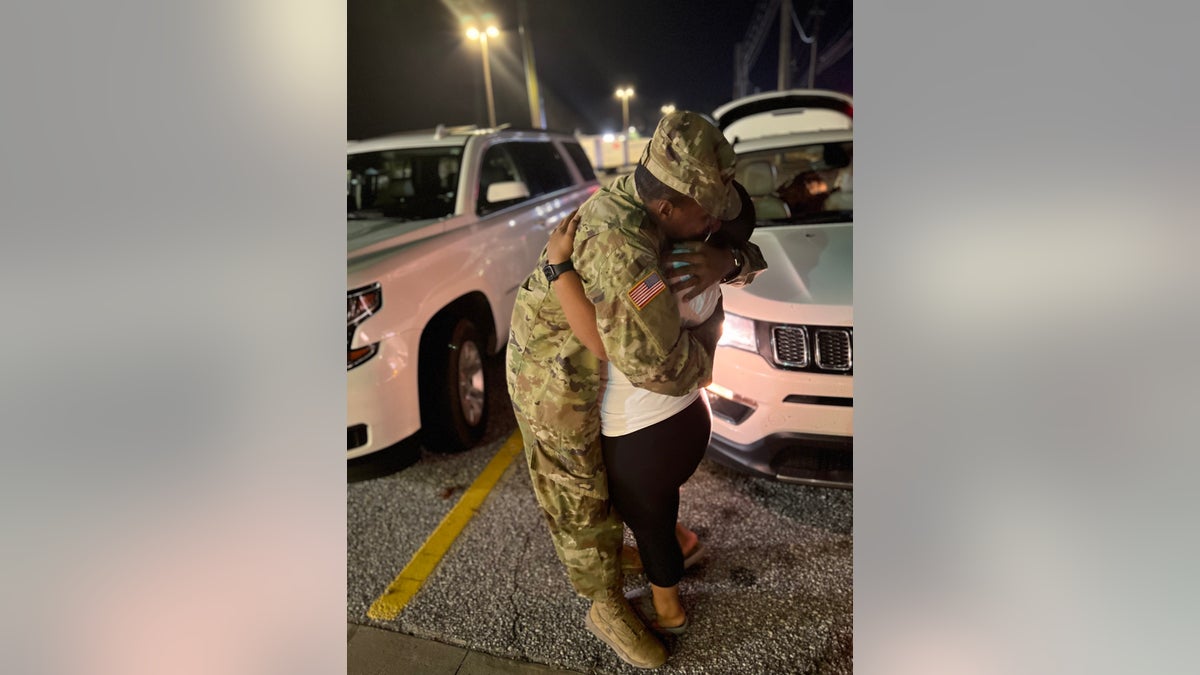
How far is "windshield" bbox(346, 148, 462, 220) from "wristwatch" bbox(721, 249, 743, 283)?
6.24 feet

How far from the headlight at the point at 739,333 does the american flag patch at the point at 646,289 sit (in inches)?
33.5

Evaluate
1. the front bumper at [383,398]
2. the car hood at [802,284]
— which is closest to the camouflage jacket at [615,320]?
the car hood at [802,284]

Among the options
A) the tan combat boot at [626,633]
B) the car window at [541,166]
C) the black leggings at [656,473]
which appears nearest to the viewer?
the black leggings at [656,473]

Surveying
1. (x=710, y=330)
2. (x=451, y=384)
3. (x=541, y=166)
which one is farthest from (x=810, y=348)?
(x=541, y=166)

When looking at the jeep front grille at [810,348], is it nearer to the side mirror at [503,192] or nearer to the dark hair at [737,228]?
the dark hair at [737,228]

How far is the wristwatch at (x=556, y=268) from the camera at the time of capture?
1.32 metres

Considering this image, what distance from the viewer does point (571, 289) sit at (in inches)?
52.2

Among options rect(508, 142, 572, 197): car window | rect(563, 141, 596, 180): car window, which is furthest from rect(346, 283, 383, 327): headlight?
rect(563, 141, 596, 180): car window

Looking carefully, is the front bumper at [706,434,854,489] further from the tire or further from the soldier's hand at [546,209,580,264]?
the tire

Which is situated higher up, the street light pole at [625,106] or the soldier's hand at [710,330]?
the street light pole at [625,106]
